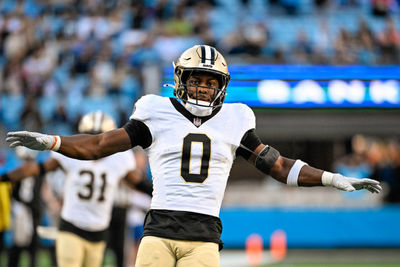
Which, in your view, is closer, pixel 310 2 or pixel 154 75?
pixel 154 75

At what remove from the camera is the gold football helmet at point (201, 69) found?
393 centimetres

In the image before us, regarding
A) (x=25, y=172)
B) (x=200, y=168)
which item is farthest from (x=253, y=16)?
(x=200, y=168)

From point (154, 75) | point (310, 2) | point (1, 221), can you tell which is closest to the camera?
point (1, 221)

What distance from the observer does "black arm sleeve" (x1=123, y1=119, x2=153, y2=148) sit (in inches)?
150

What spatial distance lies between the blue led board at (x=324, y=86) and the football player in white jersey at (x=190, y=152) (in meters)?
7.54

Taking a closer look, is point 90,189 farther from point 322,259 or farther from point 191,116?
point 322,259

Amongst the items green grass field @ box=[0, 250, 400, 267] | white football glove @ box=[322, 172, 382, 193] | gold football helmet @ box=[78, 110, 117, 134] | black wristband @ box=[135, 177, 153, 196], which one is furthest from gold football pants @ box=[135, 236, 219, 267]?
green grass field @ box=[0, 250, 400, 267]

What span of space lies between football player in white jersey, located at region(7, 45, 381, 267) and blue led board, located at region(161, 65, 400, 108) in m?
7.54

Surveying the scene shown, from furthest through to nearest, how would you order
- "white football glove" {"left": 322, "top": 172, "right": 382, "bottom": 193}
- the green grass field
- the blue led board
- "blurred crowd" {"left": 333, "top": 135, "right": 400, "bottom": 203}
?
"blurred crowd" {"left": 333, "top": 135, "right": 400, "bottom": 203}, the blue led board, the green grass field, "white football glove" {"left": 322, "top": 172, "right": 382, "bottom": 193}

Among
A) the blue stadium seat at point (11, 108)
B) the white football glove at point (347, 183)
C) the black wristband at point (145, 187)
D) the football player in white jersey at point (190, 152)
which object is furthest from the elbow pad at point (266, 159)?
the blue stadium seat at point (11, 108)

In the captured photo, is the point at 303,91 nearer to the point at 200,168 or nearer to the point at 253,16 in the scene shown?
the point at 253,16

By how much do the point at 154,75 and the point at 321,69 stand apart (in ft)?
9.56

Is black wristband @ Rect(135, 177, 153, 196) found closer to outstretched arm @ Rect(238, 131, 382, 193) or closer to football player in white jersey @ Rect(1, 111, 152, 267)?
football player in white jersey @ Rect(1, 111, 152, 267)

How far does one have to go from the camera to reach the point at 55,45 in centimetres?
1541
